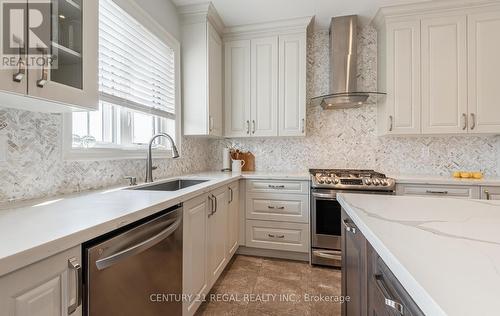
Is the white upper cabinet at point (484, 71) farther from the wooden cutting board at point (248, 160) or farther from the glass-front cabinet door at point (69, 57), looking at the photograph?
the glass-front cabinet door at point (69, 57)

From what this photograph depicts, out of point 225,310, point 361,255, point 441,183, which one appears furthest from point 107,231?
point 441,183

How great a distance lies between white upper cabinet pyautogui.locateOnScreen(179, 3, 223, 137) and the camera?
101 inches

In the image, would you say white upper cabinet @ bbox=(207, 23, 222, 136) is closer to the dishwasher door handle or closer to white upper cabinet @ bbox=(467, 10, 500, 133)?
the dishwasher door handle

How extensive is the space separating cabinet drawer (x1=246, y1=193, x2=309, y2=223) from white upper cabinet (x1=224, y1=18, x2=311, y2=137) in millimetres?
774

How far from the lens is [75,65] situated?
1087 millimetres

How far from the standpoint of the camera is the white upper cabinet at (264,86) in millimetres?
2898

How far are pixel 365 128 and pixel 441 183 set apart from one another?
101 centimetres

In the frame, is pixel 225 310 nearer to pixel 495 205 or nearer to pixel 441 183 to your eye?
pixel 495 205

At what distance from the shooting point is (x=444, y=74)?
2477 millimetres

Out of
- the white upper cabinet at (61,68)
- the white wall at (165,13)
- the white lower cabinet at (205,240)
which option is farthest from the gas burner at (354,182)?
the white wall at (165,13)

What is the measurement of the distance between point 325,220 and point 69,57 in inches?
91.7

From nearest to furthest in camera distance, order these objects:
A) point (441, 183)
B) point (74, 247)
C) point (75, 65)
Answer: point (74, 247) < point (75, 65) < point (441, 183)

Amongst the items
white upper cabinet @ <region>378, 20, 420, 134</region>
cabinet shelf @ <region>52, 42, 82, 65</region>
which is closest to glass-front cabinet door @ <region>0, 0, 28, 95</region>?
cabinet shelf @ <region>52, 42, 82, 65</region>

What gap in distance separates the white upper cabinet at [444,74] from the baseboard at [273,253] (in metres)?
1.84
